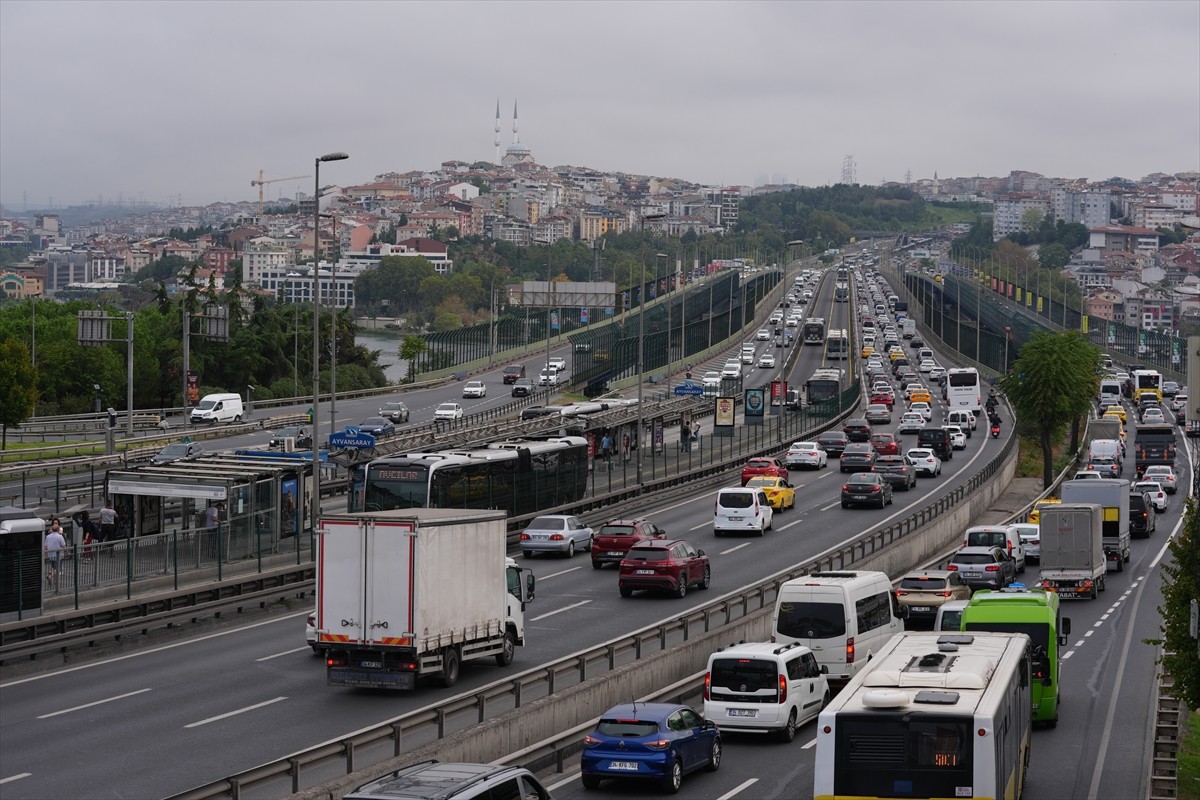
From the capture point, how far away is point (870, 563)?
4031 cm

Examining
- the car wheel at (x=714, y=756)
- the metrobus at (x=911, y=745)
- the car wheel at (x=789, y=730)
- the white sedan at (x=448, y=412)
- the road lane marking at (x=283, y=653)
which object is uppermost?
the metrobus at (x=911, y=745)

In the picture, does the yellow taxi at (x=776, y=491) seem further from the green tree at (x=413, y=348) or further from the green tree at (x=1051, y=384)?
the green tree at (x=413, y=348)

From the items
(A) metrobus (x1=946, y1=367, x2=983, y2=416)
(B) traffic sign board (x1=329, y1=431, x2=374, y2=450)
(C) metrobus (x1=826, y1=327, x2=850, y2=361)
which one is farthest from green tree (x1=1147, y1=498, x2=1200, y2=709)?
(C) metrobus (x1=826, y1=327, x2=850, y2=361)

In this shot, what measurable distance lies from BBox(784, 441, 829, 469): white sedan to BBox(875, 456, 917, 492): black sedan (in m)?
4.96

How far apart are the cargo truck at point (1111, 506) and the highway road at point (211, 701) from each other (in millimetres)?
13076

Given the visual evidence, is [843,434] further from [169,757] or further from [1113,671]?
[169,757]

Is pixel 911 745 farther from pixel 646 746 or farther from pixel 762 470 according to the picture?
pixel 762 470

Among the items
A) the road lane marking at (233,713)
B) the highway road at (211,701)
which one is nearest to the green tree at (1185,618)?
the highway road at (211,701)

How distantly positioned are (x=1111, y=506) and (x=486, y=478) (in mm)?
19917

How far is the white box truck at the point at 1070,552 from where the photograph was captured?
43.3 m

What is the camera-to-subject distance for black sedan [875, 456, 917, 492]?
6125 centimetres

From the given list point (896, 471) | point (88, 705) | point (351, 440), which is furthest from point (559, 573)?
point (896, 471)

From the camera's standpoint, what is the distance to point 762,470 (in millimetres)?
60375

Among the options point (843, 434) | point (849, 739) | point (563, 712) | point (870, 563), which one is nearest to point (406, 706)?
point (563, 712)
